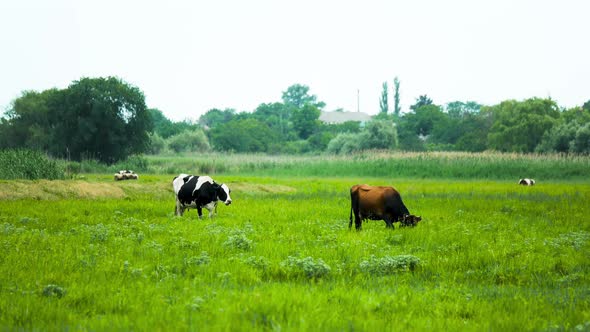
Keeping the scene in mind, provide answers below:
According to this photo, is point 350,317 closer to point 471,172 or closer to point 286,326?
point 286,326

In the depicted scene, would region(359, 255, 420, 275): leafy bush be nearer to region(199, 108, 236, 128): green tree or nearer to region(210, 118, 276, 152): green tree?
region(210, 118, 276, 152): green tree

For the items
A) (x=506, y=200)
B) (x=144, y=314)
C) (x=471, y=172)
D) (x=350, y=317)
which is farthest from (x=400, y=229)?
(x=471, y=172)

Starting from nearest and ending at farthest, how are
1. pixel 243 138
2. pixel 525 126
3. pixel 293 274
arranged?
pixel 293 274, pixel 525 126, pixel 243 138

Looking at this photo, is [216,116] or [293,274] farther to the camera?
[216,116]

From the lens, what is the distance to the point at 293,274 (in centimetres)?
1041

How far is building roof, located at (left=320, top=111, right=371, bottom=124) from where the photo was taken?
181 meters

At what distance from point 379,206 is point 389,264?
6059 millimetres

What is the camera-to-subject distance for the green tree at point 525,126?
84438 mm

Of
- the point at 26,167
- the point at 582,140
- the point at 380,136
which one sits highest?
the point at 380,136

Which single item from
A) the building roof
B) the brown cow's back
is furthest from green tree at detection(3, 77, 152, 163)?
the building roof

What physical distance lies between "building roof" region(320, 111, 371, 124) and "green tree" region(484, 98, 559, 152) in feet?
292

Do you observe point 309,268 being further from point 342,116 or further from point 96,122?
point 342,116

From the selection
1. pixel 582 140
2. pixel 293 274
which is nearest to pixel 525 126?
pixel 582 140

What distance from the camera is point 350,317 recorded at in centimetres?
738
